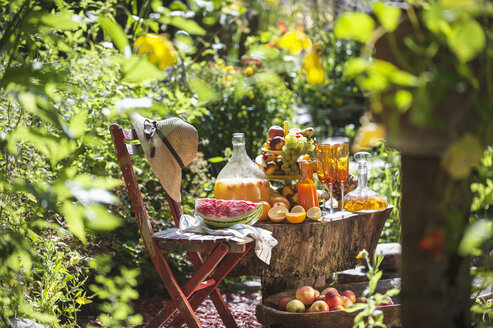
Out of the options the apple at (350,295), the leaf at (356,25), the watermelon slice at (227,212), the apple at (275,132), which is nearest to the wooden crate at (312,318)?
the apple at (350,295)

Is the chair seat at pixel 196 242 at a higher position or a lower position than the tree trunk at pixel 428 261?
lower

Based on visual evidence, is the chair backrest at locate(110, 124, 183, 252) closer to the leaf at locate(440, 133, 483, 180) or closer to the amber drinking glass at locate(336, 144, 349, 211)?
the amber drinking glass at locate(336, 144, 349, 211)

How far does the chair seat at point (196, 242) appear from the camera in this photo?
2725mm

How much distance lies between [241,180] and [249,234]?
0.49 m

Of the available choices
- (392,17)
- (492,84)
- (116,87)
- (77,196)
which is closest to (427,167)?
(492,84)

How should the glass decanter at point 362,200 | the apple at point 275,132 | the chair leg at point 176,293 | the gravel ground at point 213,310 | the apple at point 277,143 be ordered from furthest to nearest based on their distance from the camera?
the gravel ground at point 213,310 < the apple at point 275,132 < the apple at point 277,143 < the glass decanter at point 362,200 < the chair leg at point 176,293

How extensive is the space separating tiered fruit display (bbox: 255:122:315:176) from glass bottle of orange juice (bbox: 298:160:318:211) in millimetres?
118

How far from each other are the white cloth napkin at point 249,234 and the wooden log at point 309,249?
0.15 m

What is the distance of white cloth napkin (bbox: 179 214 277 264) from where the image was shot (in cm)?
280

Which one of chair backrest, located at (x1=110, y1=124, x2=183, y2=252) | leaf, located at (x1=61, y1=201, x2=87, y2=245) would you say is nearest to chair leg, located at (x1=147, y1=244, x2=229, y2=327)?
chair backrest, located at (x1=110, y1=124, x2=183, y2=252)

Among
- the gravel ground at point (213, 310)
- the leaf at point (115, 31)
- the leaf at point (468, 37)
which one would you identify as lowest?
the gravel ground at point (213, 310)

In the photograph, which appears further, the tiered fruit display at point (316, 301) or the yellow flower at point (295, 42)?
the tiered fruit display at point (316, 301)

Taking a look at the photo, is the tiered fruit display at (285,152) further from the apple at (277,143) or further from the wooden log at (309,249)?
the wooden log at (309,249)

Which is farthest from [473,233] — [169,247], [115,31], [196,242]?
[169,247]
